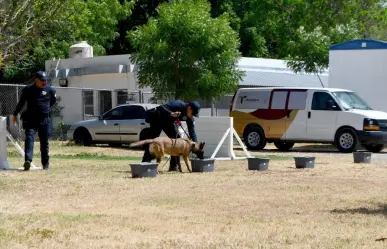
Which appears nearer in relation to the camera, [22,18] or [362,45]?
[22,18]

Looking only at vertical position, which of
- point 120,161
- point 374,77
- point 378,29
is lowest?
point 120,161

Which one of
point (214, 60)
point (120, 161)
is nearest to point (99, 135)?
point (214, 60)

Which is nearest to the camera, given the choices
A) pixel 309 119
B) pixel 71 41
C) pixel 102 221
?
pixel 102 221

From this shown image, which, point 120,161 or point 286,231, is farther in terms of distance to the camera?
point 120,161

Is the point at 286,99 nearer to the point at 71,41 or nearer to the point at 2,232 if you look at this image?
the point at 2,232

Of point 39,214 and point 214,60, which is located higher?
point 214,60

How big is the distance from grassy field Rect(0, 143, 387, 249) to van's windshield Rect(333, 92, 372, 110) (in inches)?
330

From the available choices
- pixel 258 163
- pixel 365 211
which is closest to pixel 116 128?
pixel 258 163

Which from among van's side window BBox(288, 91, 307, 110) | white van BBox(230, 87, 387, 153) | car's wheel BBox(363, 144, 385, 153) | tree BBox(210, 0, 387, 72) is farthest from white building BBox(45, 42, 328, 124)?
tree BBox(210, 0, 387, 72)

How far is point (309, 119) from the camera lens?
2566cm

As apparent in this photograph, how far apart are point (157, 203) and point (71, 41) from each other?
1342 inches

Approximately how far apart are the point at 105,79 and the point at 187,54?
19.5ft

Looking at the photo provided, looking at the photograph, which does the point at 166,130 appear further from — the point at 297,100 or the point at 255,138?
the point at 255,138

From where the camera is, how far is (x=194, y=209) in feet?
36.0
